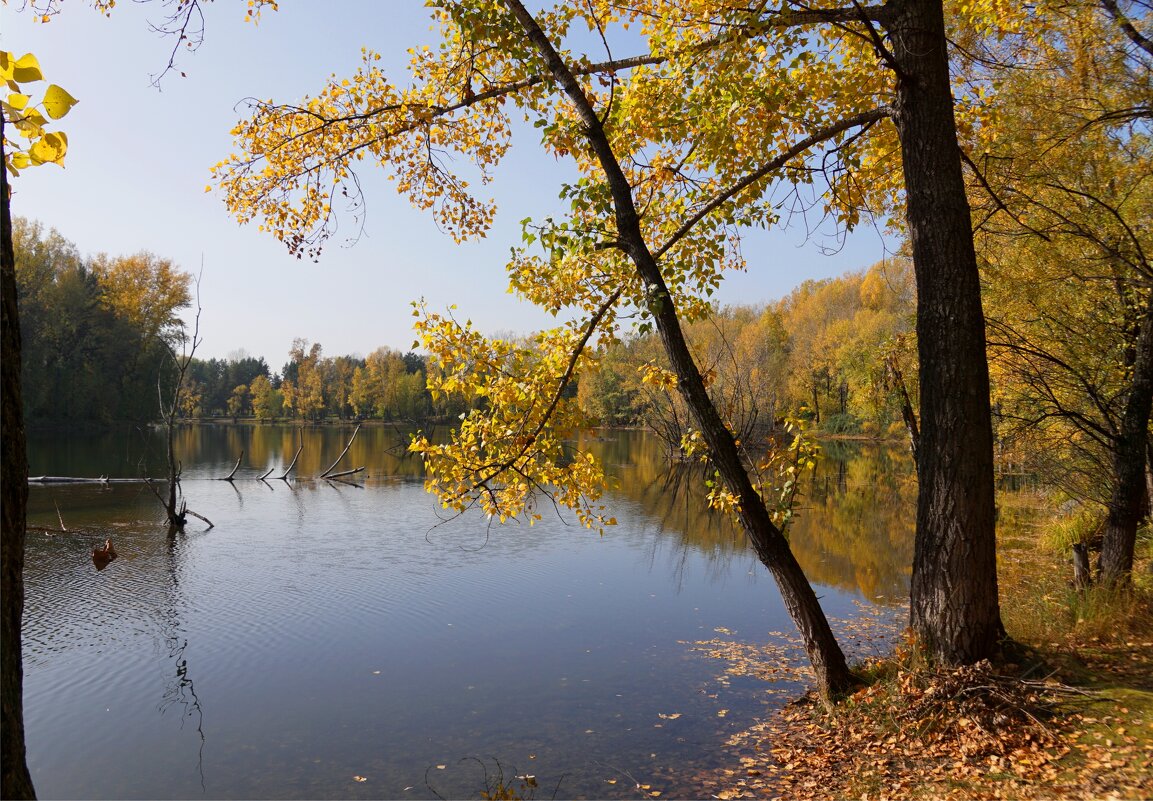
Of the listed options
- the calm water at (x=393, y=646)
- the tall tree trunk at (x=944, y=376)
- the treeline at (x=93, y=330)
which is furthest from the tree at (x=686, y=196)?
the treeline at (x=93, y=330)

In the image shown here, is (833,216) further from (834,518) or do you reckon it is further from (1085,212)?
(834,518)

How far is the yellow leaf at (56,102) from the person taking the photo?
1828 mm

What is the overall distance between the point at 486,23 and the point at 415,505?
1807 cm

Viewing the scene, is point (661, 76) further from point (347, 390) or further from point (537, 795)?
point (347, 390)

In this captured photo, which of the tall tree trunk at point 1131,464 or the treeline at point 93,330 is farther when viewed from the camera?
the treeline at point 93,330

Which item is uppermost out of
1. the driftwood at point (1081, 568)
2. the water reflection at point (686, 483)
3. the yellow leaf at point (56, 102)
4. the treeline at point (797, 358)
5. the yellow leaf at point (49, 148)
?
the treeline at point (797, 358)

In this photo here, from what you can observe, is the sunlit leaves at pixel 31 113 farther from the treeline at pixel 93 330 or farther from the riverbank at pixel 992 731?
the treeline at pixel 93 330

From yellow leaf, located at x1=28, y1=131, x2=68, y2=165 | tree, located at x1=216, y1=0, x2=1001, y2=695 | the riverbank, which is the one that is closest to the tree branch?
tree, located at x1=216, y1=0, x2=1001, y2=695

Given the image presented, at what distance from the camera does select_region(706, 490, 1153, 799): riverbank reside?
150 inches

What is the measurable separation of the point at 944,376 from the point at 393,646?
25.7ft

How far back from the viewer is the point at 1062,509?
45.4 feet

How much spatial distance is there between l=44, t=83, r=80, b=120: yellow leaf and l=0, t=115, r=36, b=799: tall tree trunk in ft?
0.51

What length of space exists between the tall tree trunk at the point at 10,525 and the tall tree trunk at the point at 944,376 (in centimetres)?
485

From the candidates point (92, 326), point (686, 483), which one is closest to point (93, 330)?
point (92, 326)
